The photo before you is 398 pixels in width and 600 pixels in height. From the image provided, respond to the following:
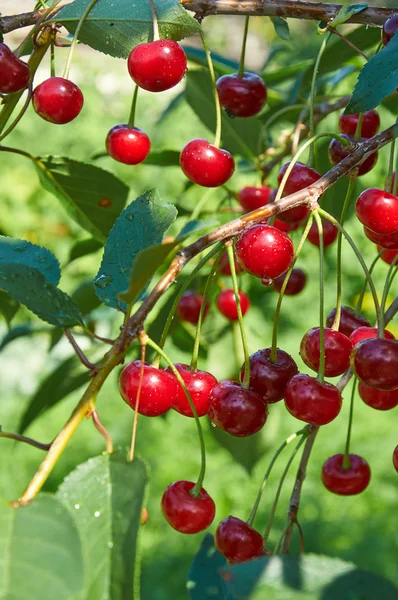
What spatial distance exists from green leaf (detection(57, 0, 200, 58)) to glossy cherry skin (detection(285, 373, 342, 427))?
431 mm

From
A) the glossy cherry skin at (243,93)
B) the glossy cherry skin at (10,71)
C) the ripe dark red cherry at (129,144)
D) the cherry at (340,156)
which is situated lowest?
the glossy cherry skin at (10,71)

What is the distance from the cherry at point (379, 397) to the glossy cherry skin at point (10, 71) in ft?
1.74

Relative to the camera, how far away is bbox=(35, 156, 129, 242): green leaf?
4.15 feet

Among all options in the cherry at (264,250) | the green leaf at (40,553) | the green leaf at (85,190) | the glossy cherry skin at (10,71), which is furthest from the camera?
the green leaf at (85,190)

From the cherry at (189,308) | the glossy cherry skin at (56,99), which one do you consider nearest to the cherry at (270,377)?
the glossy cherry skin at (56,99)

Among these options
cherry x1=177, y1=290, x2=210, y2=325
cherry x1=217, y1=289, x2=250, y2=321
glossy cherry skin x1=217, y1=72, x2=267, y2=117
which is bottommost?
cherry x1=177, y1=290, x2=210, y2=325

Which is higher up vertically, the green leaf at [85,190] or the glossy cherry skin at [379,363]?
the green leaf at [85,190]

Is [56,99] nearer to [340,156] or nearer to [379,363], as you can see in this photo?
[340,156]

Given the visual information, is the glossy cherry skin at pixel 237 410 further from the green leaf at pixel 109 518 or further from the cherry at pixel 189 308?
the cherry at pixel 189 308

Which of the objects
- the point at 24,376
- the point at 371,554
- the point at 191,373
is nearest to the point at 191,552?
the point at 371,554

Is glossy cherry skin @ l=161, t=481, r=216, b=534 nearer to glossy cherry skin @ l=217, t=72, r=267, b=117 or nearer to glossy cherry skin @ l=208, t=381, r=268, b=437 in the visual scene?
glossy cherry skin @ l=208, t=381, r=268, b=437

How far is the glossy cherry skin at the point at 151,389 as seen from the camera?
79 cm

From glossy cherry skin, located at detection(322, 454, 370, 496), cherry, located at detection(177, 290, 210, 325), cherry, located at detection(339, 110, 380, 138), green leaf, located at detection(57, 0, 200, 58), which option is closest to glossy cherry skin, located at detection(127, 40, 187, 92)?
green leaf, located at detection(57, 0, 200, 58)

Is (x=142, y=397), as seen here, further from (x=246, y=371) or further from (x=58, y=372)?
(x=58, y=372)
